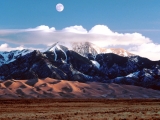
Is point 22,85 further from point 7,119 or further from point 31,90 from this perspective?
point 7,119

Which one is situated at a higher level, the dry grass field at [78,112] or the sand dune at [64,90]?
the sand dune at [64,90]

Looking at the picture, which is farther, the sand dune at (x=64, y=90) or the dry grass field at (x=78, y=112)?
the sand dune at (x=64, y=90)

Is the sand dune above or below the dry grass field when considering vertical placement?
above

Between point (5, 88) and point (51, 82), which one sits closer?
point (5, 88)

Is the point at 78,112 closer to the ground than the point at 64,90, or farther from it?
closer to the ground

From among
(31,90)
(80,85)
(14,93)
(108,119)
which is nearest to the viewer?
(108,119)

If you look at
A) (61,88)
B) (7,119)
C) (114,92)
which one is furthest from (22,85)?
(7,119)

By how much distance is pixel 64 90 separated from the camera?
158 m

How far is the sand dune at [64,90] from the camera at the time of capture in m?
142

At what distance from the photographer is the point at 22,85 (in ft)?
513

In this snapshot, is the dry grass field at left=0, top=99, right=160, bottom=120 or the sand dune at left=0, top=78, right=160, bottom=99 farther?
the sand dune at left=0, top=78, right=160, bottom=99

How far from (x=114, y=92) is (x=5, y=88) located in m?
55.6

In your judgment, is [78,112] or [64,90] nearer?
[78,112]

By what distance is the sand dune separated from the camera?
14188 centimetres
